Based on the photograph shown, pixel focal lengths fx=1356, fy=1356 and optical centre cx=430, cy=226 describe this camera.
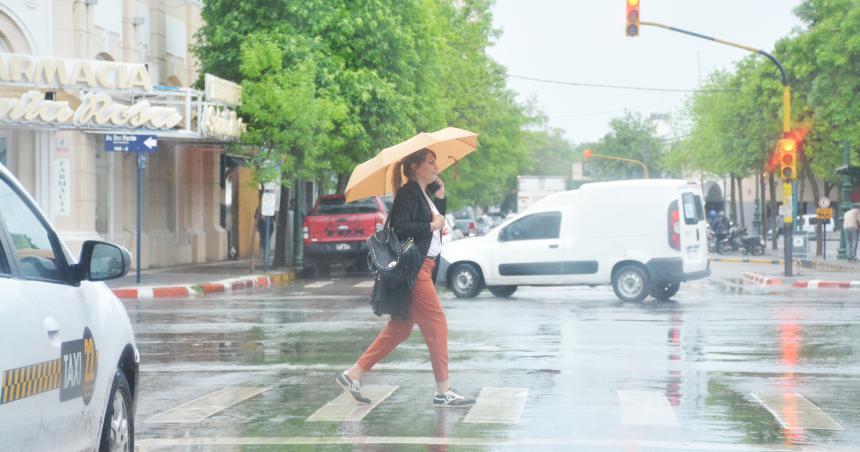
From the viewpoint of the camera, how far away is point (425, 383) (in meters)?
11.4

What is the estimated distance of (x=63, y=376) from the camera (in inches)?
207

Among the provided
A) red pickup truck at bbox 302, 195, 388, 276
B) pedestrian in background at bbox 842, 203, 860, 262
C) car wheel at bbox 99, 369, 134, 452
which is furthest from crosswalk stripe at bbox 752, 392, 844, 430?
pedestrian in background at bbox 842, 203, 860, 262

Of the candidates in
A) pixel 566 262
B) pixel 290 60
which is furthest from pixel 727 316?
pixel 290 60

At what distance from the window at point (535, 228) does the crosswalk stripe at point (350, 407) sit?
12.7 metres

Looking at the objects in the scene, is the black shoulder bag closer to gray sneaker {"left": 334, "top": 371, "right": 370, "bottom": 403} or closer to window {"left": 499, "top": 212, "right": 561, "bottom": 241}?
gray sneaker {"left": 334, "top": 371, "right": 370, "bottom": 403}

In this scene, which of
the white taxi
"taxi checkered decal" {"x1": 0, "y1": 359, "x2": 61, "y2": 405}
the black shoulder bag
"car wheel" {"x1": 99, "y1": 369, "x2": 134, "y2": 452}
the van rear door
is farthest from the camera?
the van rear door

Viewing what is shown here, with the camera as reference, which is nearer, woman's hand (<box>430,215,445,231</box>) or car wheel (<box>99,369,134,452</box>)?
car wheel (<box>99,369,134,452</box>)

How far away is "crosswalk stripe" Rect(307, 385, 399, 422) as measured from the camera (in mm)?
9508

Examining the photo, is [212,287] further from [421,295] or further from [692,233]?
[421,295]

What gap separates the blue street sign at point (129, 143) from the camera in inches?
1066

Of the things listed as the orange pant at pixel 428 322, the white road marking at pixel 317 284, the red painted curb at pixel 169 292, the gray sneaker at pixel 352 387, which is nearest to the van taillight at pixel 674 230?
the white road marking at pixel 317 284

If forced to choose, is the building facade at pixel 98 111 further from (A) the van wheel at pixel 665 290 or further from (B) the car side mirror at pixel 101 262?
(B) the car side mirror at pixel 101 262

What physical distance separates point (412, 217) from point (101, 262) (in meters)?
4.60

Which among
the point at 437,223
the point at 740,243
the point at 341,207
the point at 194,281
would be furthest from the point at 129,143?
the point at 740,243
